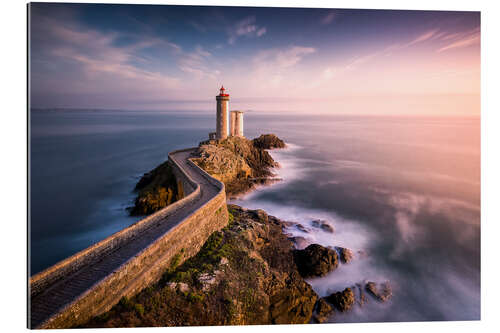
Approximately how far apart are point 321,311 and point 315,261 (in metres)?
1.33

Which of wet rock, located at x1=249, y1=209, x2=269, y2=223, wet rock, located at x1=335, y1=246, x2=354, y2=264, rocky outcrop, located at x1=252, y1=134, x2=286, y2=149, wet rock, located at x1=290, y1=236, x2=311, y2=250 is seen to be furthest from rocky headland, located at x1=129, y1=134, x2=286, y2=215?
wet rock, located at x1=335, y1=246, x2=354, y2=264

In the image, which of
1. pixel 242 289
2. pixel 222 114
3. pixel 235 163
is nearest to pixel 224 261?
pixel 242 289

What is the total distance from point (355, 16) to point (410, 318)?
21.0 feet

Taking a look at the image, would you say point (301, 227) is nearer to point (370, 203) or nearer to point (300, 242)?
point (300, 242)

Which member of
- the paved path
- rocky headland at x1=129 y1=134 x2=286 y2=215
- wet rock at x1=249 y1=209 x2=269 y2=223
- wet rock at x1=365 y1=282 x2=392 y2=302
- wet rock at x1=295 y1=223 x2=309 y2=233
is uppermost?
rocky headland at x1=129 y1=134 x2=286 y2=215

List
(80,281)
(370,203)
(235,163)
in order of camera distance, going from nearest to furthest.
A: (80,281) → (370,203) → (235,163)

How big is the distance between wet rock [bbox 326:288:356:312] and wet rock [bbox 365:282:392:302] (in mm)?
526

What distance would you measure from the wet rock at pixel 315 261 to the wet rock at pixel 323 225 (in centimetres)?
169

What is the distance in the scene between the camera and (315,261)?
633 cm

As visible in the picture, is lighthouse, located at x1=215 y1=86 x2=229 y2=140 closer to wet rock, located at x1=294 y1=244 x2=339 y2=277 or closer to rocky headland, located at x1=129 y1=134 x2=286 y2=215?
rocky headland, located at x1=129 y1=134 x2=286 y2=215

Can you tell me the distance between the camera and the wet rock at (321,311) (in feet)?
16.8

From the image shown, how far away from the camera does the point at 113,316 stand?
312 centimetres

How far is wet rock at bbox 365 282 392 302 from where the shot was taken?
18.1ft
